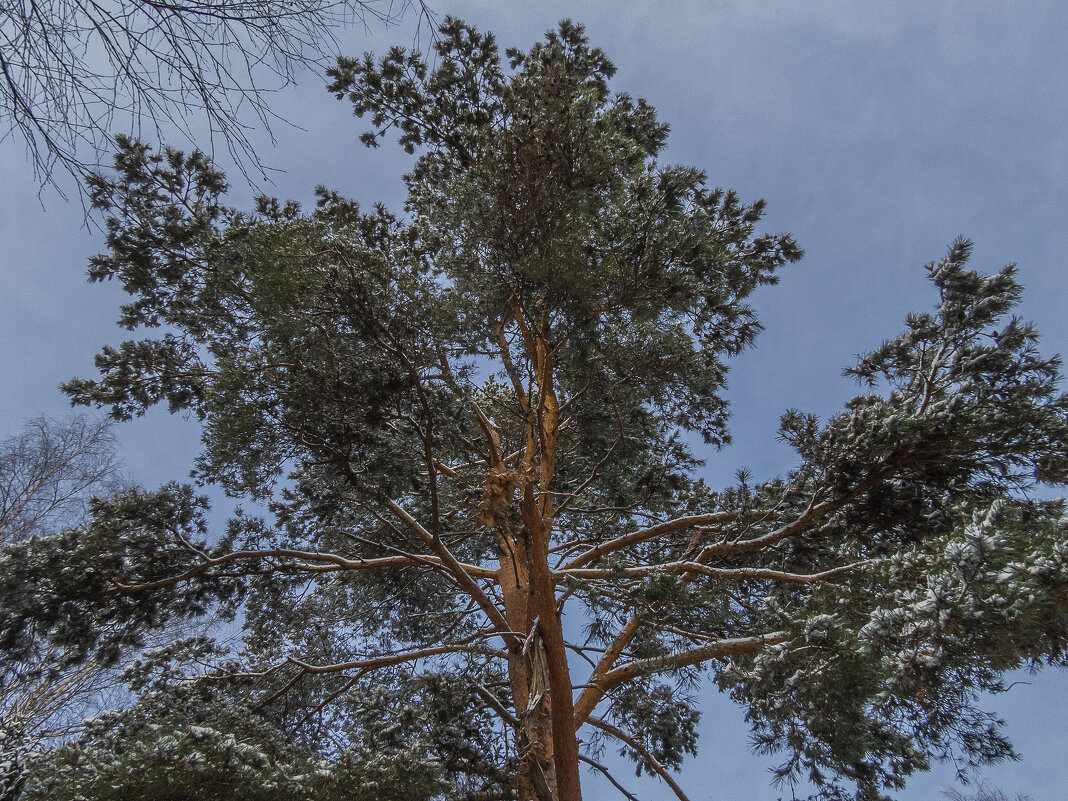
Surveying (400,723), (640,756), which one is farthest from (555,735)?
(640,756)

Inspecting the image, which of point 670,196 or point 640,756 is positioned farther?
point 640,756

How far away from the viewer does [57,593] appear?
17.1ft

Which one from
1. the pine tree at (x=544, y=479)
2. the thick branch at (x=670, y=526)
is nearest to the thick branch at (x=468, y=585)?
the pine tree at (x=544, y=479)

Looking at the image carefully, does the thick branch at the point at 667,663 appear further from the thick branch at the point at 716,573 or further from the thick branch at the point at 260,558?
the thick branch at the point at 260,558

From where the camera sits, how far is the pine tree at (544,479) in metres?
3.99

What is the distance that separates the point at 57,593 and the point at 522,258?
5.09 m

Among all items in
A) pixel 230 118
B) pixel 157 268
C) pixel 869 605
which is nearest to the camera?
pixel 230 118

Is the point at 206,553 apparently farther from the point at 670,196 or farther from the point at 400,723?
the point at 670,196

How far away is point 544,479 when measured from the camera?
24.7ft

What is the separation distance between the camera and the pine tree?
157 inches

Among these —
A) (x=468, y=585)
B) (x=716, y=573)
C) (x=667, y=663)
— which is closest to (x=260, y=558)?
(x=468, y=585)

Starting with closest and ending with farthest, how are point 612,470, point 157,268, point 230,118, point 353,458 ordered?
point 230,118, point 353,458, point 157,268, point 612,470

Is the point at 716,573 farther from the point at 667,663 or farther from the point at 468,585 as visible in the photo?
the point at 468,585

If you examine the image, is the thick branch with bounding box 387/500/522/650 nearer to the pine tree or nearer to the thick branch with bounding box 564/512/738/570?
the pine tree
